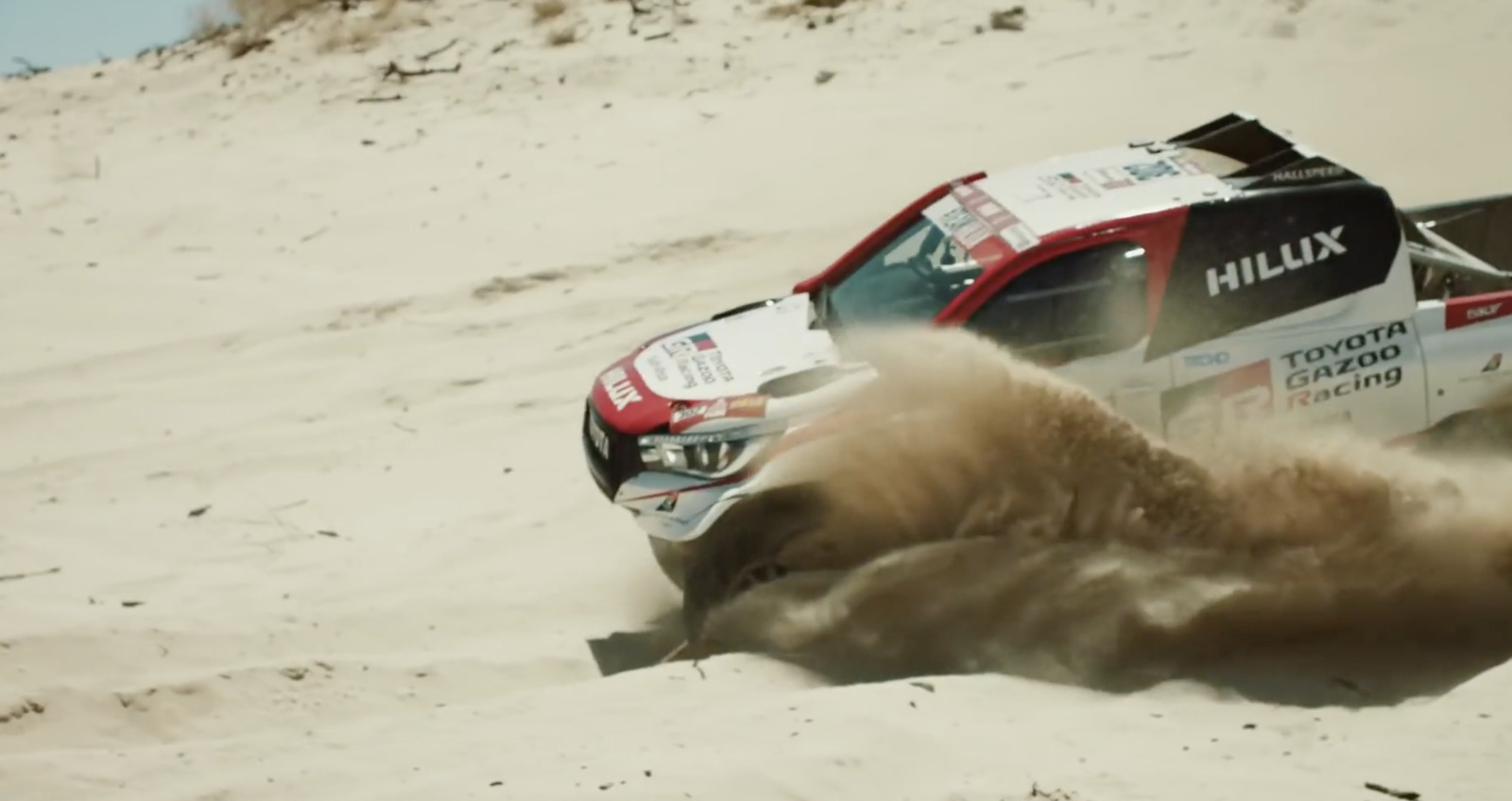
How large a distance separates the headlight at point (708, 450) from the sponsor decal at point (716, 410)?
2.0 inches

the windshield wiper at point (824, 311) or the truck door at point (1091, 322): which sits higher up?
the truck door at point (1091, 322)

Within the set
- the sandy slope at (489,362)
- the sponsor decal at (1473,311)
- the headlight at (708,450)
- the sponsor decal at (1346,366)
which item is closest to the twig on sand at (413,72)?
the sandy slope at (489,362)

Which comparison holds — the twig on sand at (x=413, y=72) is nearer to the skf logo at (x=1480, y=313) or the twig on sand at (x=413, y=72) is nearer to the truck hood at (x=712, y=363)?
the truck hood at (x=712, y=363)

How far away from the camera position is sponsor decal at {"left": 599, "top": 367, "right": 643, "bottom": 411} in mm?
6773

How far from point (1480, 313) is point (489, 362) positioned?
19.1 feet

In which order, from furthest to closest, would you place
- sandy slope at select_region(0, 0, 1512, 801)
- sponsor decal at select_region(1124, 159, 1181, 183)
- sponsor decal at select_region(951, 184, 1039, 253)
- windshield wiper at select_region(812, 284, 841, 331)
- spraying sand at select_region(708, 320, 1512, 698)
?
windshield wiper at select_region(812, 284, 841, 331) → sponsor decal at select_region(1124, 159, 1181, 183) → sponsor decal at select_region(951, 184, 1039, 253) → spraying sand at select_region(708, 320, 1512, 698) → sandy slope at select_region(0, 0, 1512, 801)

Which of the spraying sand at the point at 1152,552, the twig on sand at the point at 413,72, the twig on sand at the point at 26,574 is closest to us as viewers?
the spraying sand at the point at 1152,552

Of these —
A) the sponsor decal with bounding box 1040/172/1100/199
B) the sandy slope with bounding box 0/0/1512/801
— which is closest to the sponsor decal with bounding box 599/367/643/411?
the sandy slope with bounding box 0/0/1512/801

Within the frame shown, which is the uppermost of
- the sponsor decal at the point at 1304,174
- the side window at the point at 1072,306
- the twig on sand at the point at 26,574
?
the sponsor decal at the point at 1304,174

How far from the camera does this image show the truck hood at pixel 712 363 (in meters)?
6.63

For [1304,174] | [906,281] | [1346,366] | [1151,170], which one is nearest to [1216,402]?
[1346,366]

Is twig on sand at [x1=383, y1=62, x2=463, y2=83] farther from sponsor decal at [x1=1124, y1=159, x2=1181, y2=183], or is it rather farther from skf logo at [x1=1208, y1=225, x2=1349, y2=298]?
skf logo at [x1=1208, y1=225, x2=1349, y2=298]

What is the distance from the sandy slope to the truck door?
1.23m

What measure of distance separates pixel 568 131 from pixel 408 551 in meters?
6.66
